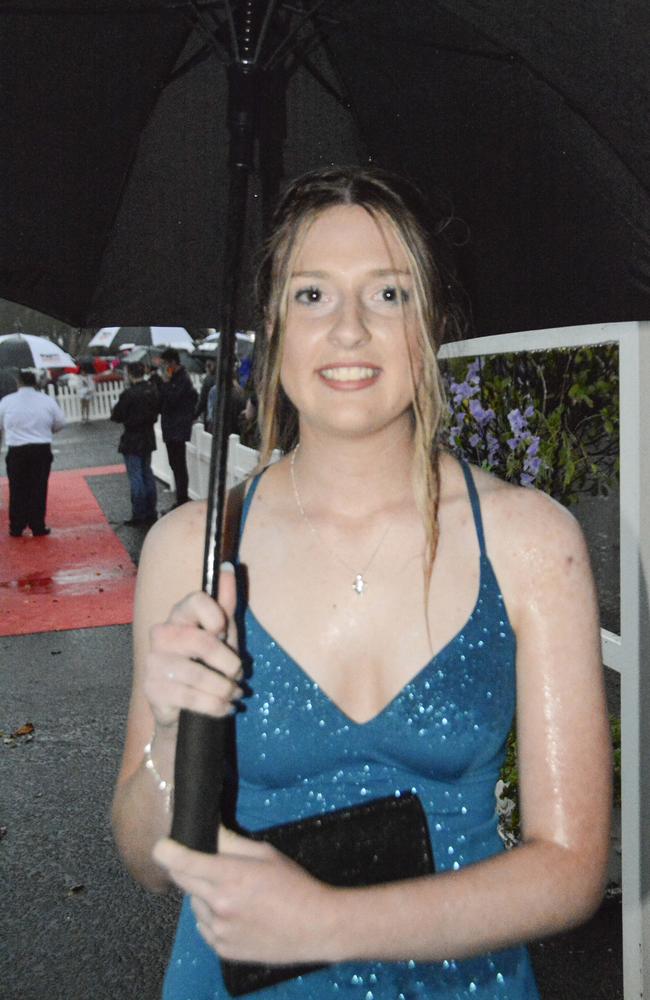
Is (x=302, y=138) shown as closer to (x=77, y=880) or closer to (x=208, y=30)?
(x=208, y=30)

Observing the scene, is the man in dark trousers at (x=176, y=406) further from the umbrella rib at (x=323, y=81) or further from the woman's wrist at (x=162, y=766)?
the woman's wrist at (x=162, y=766)

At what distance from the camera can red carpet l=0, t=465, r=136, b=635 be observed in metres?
9.48

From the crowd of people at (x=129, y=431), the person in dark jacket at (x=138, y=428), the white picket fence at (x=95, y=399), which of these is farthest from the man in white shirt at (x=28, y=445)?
the white picket fence at (x=95, y=399)

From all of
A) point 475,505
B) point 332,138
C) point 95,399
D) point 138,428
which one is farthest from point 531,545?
point 95,399

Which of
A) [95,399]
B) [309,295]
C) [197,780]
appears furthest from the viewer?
[95,399]

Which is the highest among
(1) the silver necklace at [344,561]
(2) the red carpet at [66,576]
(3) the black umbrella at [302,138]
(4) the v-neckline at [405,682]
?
(3) the black umbrella at [302,138]

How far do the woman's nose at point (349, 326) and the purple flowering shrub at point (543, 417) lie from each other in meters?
1.71

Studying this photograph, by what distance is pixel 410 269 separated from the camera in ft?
5.98

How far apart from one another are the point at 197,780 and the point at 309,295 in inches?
34.3

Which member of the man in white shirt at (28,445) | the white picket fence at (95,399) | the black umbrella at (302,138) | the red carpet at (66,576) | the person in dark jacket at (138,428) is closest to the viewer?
the black umbrella at (302,138)

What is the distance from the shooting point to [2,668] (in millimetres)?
8008

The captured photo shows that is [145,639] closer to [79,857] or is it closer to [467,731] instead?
[467,731]

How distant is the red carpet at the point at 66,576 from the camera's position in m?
9.48

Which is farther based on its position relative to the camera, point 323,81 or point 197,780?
point 323,81
